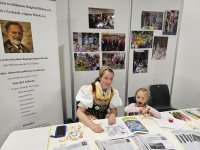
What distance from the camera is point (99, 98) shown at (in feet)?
5.63

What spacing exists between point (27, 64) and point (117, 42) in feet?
4.63

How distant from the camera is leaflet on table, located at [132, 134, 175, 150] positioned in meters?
1.10

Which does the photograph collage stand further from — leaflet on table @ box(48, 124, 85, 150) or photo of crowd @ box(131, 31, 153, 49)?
leaflet on table @ box(48, 124, 85, 150)

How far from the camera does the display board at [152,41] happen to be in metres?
2.46

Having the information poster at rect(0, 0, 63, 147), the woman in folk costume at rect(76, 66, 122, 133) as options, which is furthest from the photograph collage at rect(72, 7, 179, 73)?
the woman in folk costume at rect(76, 66, 122, 133)

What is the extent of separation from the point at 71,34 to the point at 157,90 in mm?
1805

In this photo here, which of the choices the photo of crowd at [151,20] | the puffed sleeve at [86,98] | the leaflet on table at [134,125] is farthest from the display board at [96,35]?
the leaflet on table at [134,125]

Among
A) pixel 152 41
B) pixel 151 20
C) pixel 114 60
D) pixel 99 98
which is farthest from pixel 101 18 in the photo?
pixel 99 98

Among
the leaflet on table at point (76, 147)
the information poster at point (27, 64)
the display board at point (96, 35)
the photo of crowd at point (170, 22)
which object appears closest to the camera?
the leaflet on table at point (76, 147)

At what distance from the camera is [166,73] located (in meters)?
2.85

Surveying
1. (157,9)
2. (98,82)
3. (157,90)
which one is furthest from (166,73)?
(98,82)

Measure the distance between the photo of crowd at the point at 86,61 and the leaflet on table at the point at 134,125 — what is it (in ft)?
3.87

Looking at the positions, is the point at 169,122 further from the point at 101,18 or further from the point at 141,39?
the point at 101,18

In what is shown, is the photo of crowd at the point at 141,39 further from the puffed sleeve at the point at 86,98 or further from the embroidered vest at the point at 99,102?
the puffed sleeve at the point at 86,98
